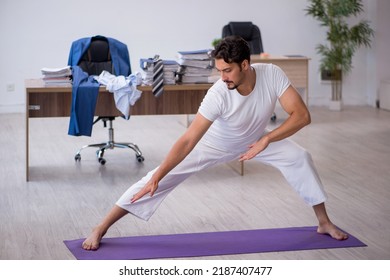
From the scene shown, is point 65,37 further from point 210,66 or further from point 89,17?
point 210,66

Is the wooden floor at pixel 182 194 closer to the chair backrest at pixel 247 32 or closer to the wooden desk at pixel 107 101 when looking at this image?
the wooden desk at pixel 107 101

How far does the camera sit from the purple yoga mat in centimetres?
425

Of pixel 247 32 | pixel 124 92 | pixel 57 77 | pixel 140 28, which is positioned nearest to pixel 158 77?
pixel 124 92

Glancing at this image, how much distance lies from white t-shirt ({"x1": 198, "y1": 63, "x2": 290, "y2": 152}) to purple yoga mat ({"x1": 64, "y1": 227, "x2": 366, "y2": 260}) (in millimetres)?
555

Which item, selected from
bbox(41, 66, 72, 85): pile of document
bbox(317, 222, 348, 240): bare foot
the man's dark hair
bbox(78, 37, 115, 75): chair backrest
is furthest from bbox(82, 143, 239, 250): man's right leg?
bbox(78, 37, 115, 75): chair backrest

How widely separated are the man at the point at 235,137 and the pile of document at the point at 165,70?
1.76m

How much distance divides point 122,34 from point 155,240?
5.81m

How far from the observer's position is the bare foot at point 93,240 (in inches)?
170

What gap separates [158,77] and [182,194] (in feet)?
3.26

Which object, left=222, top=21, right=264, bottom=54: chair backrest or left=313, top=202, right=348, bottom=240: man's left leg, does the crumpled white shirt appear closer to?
left=313, top=202, right=348, bottom=240: man's left leg

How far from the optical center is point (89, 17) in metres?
9.84

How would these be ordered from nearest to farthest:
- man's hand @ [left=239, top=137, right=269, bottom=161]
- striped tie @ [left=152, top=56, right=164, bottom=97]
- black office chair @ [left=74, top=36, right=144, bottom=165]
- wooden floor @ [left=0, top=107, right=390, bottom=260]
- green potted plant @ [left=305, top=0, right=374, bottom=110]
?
1. man's hand @ [left=239, top=137, right=269, bottom=161]
2. wooden floor @ [left=0, top=107, right=390, bottom=260]
3. striped tie @ [left=152, top=56, right=164, bottom=97]
4. black office chair @ [left=74, top=36, right=144, bottom=165]
5. green potted plant @ [left=305, top=0, right=374, bottom=110]

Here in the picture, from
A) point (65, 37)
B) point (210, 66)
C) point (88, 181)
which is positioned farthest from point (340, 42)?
point (88, 181)

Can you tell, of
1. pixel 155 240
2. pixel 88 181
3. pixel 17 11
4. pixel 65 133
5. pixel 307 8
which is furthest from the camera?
pixel 307 8
